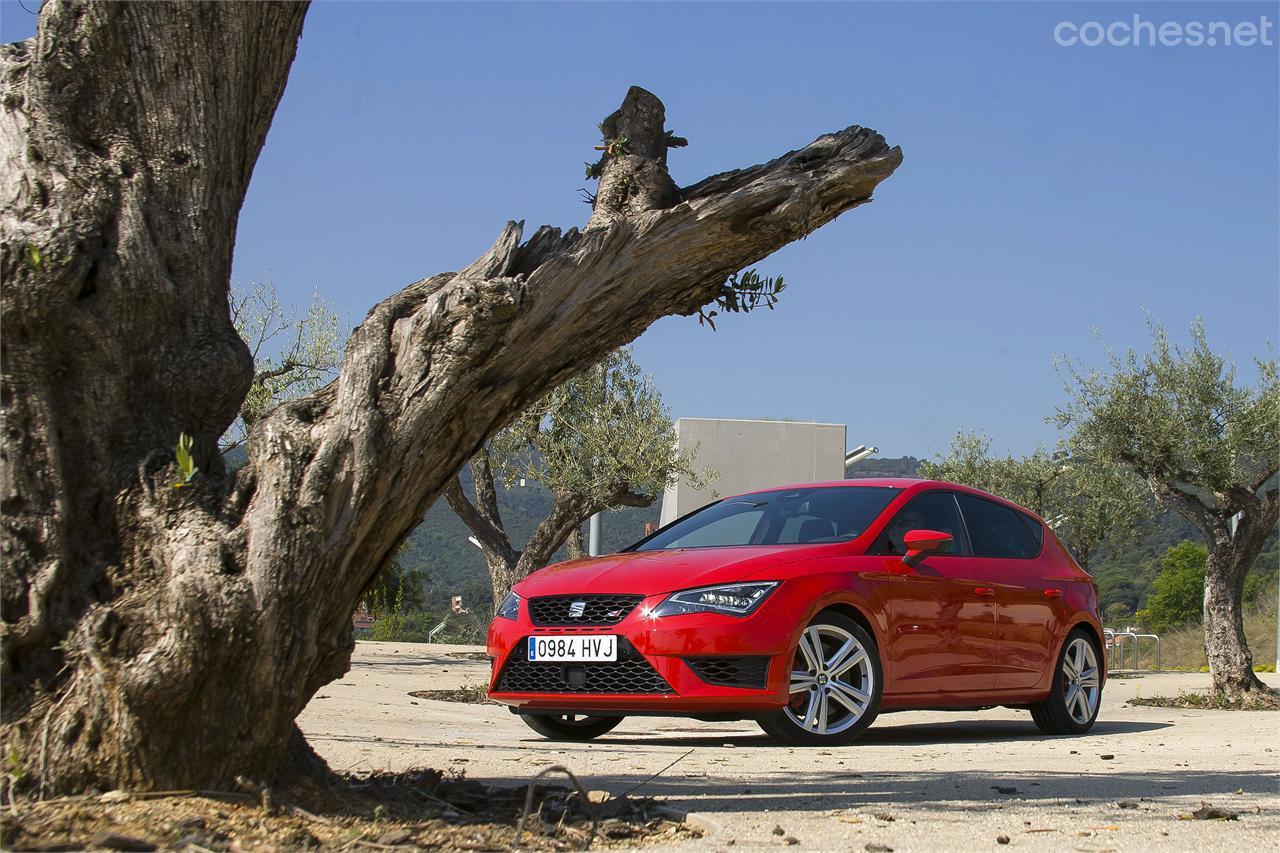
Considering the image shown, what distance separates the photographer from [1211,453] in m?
15.3

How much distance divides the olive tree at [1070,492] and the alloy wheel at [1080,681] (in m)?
21.0

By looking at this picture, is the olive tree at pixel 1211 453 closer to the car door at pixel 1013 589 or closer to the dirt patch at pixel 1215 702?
the dirt patch at pixel 1215 702

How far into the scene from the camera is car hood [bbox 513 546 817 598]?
7.13 metres

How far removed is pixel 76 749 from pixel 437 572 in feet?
186

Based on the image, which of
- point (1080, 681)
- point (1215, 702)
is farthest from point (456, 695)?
point (1215, 702)

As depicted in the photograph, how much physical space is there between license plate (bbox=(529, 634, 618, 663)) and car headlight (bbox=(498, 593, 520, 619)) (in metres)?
0.36

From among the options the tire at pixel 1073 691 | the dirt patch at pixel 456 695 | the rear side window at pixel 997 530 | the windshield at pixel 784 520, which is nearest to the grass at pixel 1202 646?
the dirt patch at pixel 456 695

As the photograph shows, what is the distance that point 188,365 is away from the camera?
13.8ft

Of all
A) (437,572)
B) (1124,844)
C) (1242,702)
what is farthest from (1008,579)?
(437,572)

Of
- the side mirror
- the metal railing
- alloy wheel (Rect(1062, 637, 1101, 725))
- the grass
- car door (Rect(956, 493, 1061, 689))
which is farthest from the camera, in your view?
the grass

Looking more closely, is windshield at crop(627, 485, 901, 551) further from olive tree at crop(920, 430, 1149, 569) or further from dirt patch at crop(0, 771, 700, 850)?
olive tree at crop(920, 430, 1149, 569)

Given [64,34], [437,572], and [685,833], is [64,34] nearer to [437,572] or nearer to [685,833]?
[685,833]

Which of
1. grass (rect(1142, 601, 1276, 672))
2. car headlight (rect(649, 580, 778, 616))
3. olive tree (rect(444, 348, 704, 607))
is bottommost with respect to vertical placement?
grass (rect(1142, 601, 1276, 672))

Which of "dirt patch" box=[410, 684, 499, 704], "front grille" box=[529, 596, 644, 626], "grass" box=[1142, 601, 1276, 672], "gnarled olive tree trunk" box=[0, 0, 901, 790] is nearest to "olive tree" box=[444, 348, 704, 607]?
"dirt patch" box=[410, 684, 499, 704]
